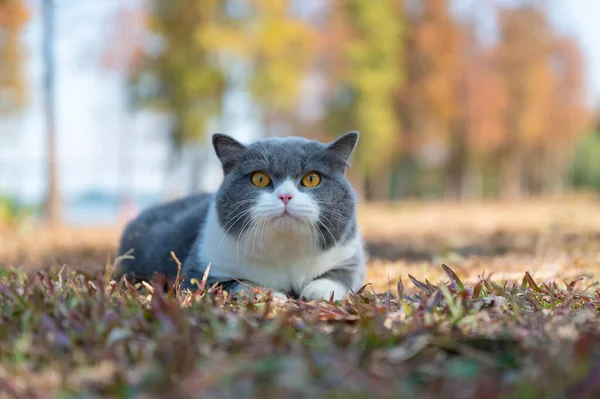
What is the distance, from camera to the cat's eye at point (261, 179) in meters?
2.75

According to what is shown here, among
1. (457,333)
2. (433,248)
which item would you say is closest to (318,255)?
(457,333)

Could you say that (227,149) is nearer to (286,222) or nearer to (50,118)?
(286,222)

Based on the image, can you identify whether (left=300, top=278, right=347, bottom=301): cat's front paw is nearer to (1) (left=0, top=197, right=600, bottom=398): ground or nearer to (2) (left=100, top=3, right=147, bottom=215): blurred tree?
(1) (left=0, top=197, right=600, bottom=398): ground

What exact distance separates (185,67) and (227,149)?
12.8 m

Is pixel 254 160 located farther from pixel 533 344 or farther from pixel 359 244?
pixel 533 344

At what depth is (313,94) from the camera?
21078 mm

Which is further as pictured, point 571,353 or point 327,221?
point 327,221

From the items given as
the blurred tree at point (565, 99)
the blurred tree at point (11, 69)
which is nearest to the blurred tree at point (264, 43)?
the blurred tree at point (11, 69)

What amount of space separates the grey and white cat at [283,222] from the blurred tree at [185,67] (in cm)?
1233

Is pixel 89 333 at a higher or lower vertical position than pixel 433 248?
higher

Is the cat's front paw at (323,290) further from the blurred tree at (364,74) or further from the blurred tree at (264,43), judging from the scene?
the blurred tree at (364,74)

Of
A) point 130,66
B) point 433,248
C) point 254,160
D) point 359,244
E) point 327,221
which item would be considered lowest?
point 433,248

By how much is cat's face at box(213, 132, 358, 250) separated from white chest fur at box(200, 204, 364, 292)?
0.03 m

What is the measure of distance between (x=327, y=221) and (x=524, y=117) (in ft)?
82.5
